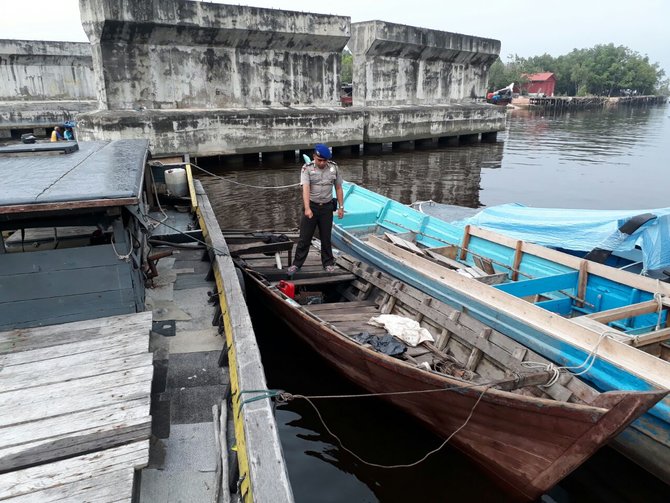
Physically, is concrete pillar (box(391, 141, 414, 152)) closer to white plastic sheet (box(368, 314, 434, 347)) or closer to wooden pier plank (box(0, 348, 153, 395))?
white plastic sheet (box(368, 314, 434, 347))

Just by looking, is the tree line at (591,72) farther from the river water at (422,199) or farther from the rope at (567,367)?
the rope at (567,367)

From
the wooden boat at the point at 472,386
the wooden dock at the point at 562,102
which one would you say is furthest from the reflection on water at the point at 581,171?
the wooden dock at the point at 562,102

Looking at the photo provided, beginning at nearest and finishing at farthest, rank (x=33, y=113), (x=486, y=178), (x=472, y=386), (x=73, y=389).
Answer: (x=73, y=389), (x=472, y=386), (x=486, y=178), (x=33, y=113)

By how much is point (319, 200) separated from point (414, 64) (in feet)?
73.6

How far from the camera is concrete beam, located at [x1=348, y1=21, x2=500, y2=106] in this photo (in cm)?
2452

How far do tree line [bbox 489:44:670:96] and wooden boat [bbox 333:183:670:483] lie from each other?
293 feet

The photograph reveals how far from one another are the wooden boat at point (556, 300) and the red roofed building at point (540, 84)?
91.3 meters

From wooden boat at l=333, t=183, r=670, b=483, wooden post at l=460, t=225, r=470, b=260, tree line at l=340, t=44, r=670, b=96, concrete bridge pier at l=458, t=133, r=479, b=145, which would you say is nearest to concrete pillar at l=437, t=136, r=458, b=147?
concrete bridge pier at l=458, t=133, r=479, b=145

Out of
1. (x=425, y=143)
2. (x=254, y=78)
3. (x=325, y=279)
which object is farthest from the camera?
(x=425, y=143)

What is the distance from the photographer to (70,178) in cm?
473

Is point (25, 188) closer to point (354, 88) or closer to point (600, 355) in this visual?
point (600, 355)

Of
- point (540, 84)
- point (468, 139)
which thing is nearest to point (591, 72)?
point (540, 84)

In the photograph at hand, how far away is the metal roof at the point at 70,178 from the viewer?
3.93 m

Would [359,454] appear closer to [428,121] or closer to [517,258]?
[517,258]
